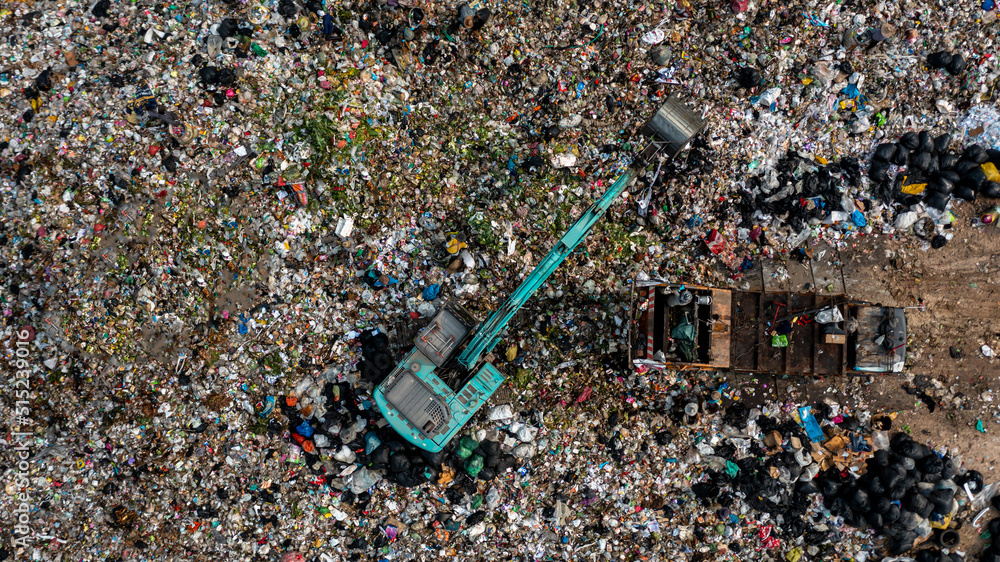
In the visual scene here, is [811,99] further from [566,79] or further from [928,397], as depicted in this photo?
[928,397]

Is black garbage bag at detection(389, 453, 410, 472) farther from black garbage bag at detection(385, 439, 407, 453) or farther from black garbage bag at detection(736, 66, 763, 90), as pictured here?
black garbage bag at detection(736, 66, 763, 90)

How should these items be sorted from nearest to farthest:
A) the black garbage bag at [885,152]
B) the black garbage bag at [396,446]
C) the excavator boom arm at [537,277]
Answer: the excavator boom arm at [537,277], the black garbage bag at [396,446], the black garbage bag at [885,152]

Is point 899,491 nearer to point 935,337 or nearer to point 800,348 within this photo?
point 935,337

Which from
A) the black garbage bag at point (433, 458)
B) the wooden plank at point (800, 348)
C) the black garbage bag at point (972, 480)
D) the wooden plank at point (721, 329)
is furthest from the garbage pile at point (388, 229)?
the black garbage bag at point (972, 480)

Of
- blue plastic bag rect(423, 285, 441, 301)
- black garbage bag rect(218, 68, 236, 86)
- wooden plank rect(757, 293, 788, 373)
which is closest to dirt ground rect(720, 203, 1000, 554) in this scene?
wooden plank rect(757, 293, 788, 373)

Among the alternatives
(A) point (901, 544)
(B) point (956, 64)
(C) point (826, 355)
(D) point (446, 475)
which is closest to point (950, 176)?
(B) point (956, 64)

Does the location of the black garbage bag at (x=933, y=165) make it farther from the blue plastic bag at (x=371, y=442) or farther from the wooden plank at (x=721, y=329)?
the blue plastic bag at (x=371, y=442)
